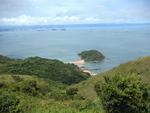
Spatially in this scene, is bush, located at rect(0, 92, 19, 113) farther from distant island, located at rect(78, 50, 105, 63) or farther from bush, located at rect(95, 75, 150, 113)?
distant island, located at rect(78, 50, 105, 63)

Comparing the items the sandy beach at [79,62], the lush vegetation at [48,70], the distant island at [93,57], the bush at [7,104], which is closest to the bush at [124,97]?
the bush at [7,104]

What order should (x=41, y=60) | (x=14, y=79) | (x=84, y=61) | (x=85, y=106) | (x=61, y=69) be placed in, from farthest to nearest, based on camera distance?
(x=84, y=61)
(x=41, y=60)
(x=61, y=69)
(x=14, y=79)
(x=85, y=106)

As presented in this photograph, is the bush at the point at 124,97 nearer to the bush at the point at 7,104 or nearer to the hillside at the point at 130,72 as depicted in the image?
the bush at the point at 7,104

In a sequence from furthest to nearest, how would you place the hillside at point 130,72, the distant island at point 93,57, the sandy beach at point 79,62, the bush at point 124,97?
the distant island at point 93,57, the sandy beach at point 79,62, the hillside at point 130,72, the bush at point 124,97

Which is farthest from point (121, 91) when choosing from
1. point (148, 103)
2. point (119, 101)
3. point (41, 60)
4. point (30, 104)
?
point (41, 60)

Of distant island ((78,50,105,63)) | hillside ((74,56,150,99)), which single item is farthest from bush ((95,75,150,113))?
distant island ((78,50,105,63))

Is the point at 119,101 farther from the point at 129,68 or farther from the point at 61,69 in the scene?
the point at 61,69

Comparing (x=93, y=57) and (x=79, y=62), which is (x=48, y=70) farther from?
(x=93, y=57)

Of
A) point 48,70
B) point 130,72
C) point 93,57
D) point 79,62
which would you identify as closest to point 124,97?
point 130,72
